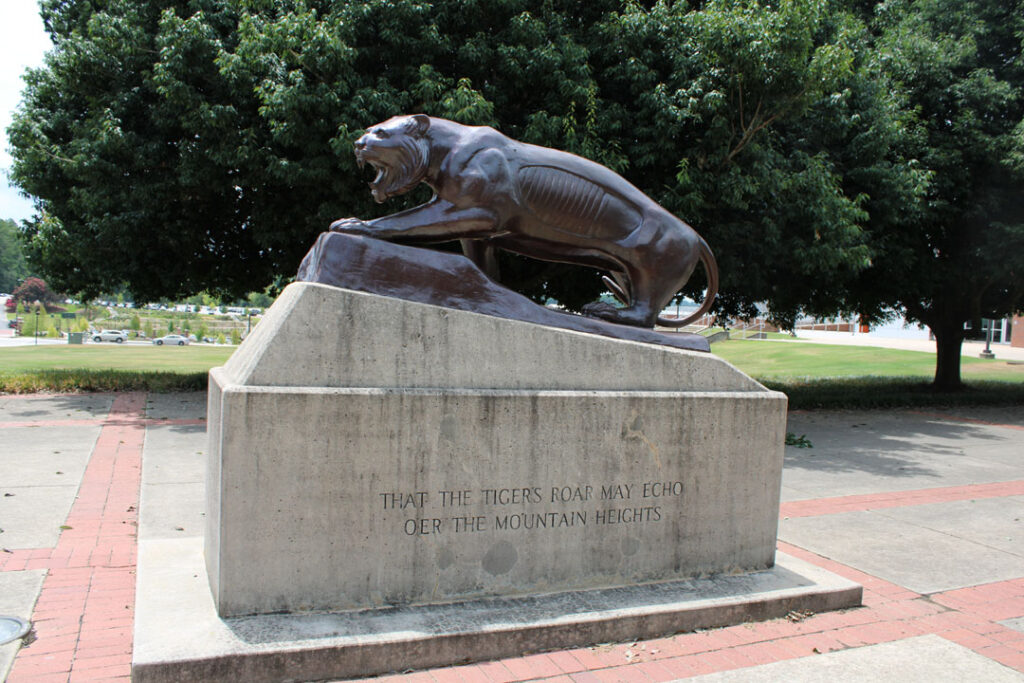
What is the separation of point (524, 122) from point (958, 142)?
962cm

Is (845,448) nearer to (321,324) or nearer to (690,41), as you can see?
(690,41)

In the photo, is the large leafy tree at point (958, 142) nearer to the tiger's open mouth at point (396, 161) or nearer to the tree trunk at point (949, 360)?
the tree trunk at point (949, 360)

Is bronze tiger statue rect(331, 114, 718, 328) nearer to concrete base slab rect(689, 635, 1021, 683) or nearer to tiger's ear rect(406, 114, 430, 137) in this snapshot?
tiger's ear rect(406, 114, 430, 137)

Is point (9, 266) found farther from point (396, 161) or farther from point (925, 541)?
point (925, 541)

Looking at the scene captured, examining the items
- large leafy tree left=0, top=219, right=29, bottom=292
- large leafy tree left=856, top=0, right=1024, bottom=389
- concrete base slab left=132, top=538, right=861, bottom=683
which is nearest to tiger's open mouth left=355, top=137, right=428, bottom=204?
concrete base slab left=132, top=538, right=861, bottom=683

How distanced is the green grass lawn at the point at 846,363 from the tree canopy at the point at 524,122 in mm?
11428

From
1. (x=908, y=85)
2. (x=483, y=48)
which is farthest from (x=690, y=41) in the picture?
(x=908, y=85)

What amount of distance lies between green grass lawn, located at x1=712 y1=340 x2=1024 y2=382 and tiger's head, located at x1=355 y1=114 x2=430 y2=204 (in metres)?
21.9

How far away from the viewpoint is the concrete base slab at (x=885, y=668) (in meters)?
3.48

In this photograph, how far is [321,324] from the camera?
12.0 feet

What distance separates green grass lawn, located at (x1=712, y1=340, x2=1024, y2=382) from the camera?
87.8ft

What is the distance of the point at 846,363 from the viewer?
31.4 m

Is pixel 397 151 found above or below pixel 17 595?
above

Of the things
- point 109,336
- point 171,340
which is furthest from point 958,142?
point 109,336
